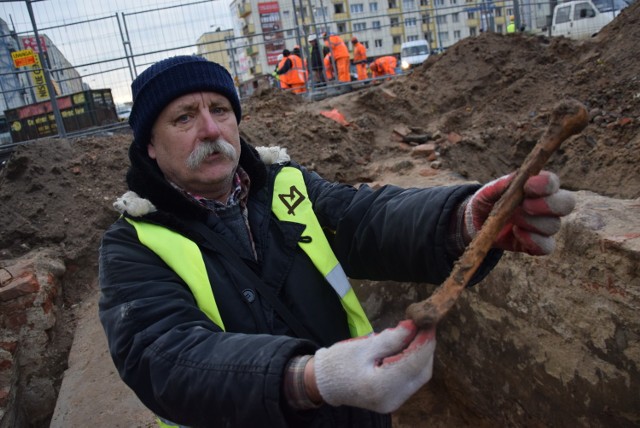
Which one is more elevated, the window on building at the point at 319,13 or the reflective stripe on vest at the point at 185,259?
the window on building at the point at 319,13

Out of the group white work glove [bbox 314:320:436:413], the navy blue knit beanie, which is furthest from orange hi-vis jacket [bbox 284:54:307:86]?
white work glove [bbox 314:320:436:413]

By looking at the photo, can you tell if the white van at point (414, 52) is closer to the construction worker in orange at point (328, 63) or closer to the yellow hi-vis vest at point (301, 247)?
the construction worker in orange at point (328, 63)

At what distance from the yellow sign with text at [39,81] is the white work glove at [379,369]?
8452 millimetres

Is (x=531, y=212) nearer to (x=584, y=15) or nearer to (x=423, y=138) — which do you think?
(x=423, y=138)

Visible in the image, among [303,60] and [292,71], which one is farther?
[292,71]

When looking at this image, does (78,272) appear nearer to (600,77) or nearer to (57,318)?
(57,318)

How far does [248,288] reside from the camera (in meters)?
1.63

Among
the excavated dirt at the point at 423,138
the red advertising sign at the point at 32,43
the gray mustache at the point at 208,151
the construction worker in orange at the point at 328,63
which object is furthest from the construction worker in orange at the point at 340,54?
the gray mustache at the point at 208,151

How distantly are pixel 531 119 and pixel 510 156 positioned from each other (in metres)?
0.51

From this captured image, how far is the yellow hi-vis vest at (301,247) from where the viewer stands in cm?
154

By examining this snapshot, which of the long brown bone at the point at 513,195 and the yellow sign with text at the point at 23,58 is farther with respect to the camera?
the yellow sign with text at the point at 23,58

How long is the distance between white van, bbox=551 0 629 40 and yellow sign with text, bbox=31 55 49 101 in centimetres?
1327

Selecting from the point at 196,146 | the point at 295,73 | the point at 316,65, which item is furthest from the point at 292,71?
the point at 196,146

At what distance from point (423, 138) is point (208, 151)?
14.8 feet
